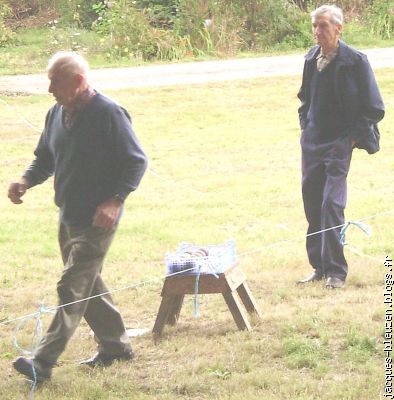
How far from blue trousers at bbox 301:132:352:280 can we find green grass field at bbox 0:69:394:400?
23 centimetres

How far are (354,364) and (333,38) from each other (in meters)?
2.48

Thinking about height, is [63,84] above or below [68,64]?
below

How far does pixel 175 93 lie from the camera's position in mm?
16656

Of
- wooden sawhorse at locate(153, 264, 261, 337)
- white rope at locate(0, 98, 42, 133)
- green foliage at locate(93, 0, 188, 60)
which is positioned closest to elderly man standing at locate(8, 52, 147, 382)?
wooden sawhorse at locate(153, 264, 261, 337)

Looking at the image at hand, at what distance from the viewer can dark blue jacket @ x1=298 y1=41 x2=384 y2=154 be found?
6809mm

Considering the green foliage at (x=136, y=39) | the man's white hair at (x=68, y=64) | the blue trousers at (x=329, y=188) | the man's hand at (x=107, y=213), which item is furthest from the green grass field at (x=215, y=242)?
the green foliage at (x=136, y=39)

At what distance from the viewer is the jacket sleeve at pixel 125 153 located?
5258 mm

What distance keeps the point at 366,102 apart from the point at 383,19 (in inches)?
585

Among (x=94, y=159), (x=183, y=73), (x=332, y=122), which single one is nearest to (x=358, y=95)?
(x=332, y=122)

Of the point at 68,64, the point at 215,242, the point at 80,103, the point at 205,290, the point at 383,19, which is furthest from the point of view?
the point at 383,19

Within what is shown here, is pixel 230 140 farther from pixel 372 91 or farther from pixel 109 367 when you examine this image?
pixel 109 367

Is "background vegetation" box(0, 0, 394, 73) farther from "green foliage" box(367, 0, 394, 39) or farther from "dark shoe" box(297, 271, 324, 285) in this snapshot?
"dark shoe" box(297, 271, 324, 285)

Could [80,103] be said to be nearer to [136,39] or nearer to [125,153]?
[125,153]

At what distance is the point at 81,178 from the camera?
17.5 ft
